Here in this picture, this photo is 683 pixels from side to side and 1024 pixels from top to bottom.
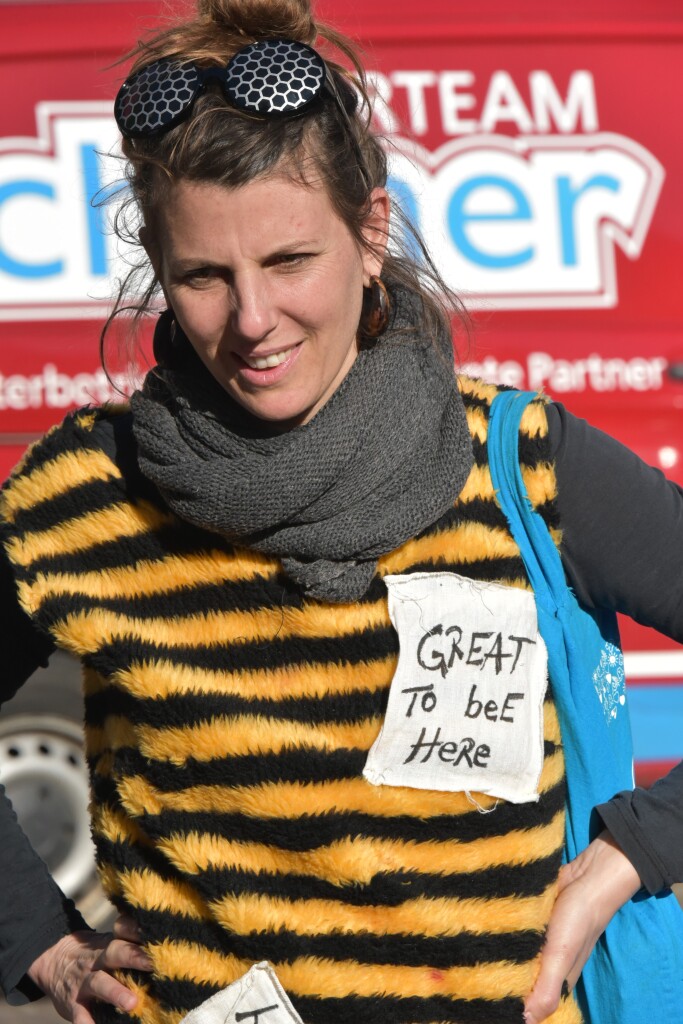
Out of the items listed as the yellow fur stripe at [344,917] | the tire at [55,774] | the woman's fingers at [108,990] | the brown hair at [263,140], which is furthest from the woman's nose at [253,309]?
the tire at [55,774]

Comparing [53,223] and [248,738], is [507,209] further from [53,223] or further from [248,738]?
[248,738]

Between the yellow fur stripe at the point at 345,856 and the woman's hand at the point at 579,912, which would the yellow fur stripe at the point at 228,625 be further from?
the woman's hand at the point at 579,912

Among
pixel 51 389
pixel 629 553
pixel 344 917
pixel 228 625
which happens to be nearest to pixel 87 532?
pixel 228 625

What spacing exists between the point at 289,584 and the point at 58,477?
1.03ft

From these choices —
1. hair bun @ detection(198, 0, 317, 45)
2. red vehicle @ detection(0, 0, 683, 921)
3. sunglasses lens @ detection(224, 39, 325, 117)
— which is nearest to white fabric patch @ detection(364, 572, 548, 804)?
sunglasses lens @ detection(224, 39, 325, 117)

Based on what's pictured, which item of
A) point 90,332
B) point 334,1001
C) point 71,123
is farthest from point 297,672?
point 71,123

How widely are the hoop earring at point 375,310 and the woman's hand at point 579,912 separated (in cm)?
66

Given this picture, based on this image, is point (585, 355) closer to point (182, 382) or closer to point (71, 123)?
point (71, 123)

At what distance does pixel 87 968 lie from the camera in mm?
1521

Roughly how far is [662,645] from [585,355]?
847 millimetres

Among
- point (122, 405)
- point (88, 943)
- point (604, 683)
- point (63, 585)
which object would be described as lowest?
point (88, 943)

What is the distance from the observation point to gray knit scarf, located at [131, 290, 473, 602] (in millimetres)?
1394

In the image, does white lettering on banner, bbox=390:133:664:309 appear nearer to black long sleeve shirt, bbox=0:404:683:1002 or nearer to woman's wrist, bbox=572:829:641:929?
black long sleeve shirt, bbox=0:404:683:1002

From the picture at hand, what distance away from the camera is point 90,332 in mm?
3521
